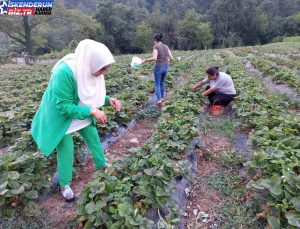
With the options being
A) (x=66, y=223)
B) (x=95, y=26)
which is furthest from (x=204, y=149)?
(x=95, y=26)

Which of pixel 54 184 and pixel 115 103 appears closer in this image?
pixel 115 103

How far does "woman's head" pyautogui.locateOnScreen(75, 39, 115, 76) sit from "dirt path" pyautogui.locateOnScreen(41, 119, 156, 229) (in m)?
1.54

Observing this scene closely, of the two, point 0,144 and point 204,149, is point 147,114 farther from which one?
point 0,144

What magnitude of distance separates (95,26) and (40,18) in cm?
638

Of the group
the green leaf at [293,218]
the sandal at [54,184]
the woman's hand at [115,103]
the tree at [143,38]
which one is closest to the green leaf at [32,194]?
the sandal at [54,184]

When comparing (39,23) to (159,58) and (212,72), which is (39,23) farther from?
(212,72)

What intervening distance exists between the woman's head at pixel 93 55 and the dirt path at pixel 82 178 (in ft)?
5.05

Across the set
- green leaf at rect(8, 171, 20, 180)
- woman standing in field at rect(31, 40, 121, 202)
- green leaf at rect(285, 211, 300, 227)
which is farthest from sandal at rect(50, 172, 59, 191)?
green leaf at rect(285, 211, 300, 227)

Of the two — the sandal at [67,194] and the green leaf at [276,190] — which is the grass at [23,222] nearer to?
the sandal at [67,194]

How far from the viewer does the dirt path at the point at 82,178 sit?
2826 millimetres

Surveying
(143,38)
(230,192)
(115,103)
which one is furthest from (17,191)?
(143,38)

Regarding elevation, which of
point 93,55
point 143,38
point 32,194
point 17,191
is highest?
point 93,55

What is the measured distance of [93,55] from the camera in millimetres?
2412

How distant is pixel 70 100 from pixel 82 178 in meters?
1.46
